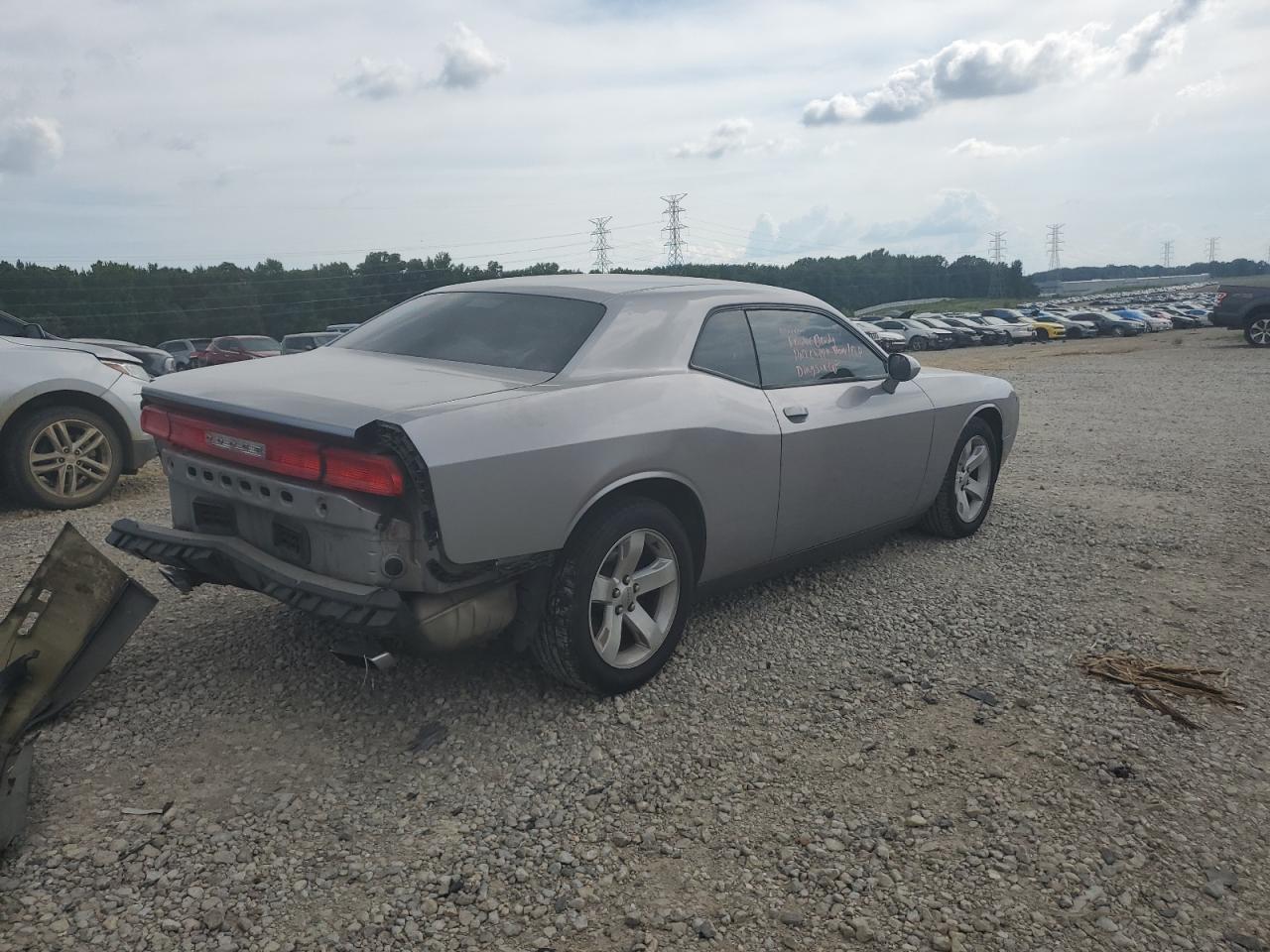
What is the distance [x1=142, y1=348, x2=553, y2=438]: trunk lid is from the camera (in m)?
2.94

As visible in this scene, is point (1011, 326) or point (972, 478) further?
point (1011, 326)

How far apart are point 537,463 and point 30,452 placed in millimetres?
4697

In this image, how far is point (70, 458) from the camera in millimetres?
6359

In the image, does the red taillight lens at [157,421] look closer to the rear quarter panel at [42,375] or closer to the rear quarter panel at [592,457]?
the rear quarter panel at [592,457]

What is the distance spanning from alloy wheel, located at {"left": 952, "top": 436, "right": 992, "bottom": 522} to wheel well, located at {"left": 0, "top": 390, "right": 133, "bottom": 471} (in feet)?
17.7

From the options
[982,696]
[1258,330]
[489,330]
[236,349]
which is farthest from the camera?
[236,349]

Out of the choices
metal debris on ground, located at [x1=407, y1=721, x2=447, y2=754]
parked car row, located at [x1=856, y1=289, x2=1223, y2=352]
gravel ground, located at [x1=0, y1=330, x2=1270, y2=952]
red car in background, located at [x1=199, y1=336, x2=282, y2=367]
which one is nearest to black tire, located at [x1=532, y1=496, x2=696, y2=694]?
gravel ground, located at [x1=0, y1=330, x2=1270, y2=952]

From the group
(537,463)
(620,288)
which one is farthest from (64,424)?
(537,463)

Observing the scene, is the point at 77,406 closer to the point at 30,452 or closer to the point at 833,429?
the point at 30,452

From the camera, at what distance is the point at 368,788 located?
9.55 feet

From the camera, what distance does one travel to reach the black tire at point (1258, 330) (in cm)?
2373

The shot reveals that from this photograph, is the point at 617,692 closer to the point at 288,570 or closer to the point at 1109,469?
the point at 288,570

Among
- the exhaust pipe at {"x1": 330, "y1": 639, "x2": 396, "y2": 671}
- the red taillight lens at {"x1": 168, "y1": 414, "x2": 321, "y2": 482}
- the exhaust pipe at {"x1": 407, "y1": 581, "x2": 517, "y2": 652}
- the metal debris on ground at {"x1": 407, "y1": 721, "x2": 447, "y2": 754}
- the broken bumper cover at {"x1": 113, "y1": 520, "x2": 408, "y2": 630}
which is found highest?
the red taillight lens at {"x1": 168, "y1": 414, "x2": 321, "y2": 482}

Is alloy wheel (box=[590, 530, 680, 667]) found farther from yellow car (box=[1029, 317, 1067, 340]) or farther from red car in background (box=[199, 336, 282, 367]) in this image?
yellow car (box=[1029, 317, 1067, 340])
